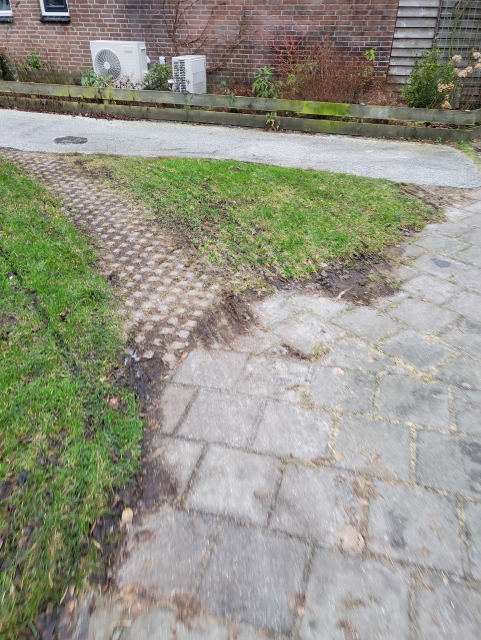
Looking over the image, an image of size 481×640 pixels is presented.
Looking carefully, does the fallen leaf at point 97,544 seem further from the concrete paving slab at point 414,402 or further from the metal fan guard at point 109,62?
the metal fan guard at point 109,62

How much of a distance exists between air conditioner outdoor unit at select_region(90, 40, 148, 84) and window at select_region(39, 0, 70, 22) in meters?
1.69

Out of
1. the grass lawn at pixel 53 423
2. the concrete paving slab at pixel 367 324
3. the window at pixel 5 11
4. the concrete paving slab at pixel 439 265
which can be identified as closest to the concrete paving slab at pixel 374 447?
the concrete paving slab at pixel 367 324

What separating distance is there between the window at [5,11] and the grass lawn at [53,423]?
10108 mm

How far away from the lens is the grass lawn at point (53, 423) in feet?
5.89

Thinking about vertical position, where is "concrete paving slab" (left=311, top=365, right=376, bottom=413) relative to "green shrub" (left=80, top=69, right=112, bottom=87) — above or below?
below

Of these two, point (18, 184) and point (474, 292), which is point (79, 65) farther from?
point (474, 292)

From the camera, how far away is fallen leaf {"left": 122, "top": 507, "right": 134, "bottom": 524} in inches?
77.9

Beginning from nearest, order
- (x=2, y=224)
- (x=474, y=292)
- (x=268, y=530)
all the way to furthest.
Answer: (x=268, y=530) → (x=474, y=292) → (x=2, y=224)

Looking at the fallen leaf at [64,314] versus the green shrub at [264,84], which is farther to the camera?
the green shrub at [264,84]

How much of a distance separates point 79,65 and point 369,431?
38.0 ft

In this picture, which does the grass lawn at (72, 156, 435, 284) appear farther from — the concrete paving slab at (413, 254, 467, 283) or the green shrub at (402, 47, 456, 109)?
the green shrub at (402, 47, 456, 109)

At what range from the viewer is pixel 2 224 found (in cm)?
427

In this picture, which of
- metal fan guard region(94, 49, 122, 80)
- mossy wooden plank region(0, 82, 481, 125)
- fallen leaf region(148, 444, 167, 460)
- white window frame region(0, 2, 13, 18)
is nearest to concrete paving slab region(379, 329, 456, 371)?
fallen leaf region(148, 444, 167, 460)

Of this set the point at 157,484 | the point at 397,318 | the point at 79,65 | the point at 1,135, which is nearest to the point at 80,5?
the point at 79,65
